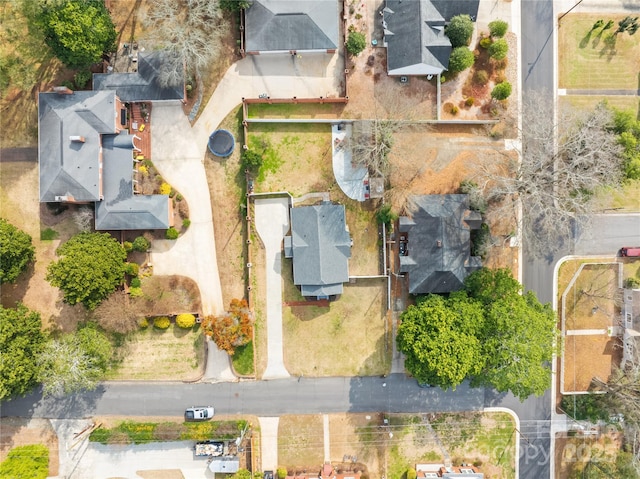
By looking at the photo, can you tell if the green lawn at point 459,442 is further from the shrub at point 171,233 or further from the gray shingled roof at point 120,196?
the gray shingled roof at point 120,196

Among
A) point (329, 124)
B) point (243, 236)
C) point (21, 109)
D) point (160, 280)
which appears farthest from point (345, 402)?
point (21, 109)

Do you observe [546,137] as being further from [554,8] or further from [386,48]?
[386,48]

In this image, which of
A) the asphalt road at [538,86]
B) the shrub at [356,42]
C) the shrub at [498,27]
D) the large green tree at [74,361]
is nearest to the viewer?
the large green tree at [74,361]

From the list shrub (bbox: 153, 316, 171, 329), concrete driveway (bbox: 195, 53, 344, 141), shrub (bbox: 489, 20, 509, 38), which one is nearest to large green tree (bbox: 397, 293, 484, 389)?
shrub (bbox: 153, 316, 171, 329)

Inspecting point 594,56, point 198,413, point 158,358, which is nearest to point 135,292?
point 158,358

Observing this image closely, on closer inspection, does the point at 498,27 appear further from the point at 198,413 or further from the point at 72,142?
the point at 198,413

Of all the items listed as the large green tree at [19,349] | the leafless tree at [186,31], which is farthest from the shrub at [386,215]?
the large green tree at [19,349]

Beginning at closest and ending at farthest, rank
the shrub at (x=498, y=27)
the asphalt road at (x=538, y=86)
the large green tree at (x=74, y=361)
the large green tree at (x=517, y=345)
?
the large green tree at (x=517, y=345) < the large green tree at (x=74, y=361) < the shrub at (x=498, y=27) < the asphalt road at (x=538, y=86)

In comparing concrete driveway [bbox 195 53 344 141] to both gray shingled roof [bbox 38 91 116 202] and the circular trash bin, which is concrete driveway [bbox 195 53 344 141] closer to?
the circular trash bin
